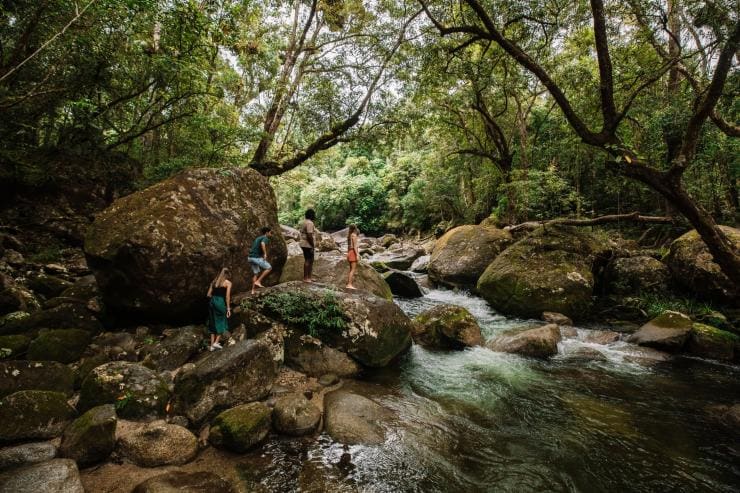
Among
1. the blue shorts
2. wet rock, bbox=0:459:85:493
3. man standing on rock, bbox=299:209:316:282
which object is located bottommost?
wet rock, bbox=0:459:85:493

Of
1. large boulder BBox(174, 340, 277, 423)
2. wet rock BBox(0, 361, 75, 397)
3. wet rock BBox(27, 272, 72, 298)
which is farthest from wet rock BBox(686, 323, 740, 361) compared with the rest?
wet rock BBox(27, 272, 72, 298)

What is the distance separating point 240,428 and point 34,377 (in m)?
2.86

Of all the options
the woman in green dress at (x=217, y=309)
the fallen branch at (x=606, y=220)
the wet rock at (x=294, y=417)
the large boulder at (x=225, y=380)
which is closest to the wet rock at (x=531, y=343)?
the fallen branch at (x=606, y=220)

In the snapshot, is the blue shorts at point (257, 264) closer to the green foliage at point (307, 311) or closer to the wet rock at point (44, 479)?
the green foliage at point (307, 311)

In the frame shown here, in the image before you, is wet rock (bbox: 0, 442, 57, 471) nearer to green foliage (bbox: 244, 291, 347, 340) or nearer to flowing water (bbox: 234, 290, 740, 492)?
flowing water (bbox: 234, 290, 740, 492)

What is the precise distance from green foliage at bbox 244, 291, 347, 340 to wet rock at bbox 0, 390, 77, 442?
9.87 ft

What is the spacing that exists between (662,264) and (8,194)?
20.9 meters

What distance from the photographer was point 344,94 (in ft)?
43.9

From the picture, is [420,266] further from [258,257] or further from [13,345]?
[13,345]

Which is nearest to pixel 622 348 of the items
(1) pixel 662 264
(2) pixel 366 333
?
(1) pixel 662 264

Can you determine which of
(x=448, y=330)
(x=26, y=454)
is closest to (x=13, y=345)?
(x=26, y=454)

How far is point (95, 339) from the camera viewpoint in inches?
230

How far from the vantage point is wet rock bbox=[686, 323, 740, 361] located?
7512mm

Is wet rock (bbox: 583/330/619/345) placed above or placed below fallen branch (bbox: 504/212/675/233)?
below
